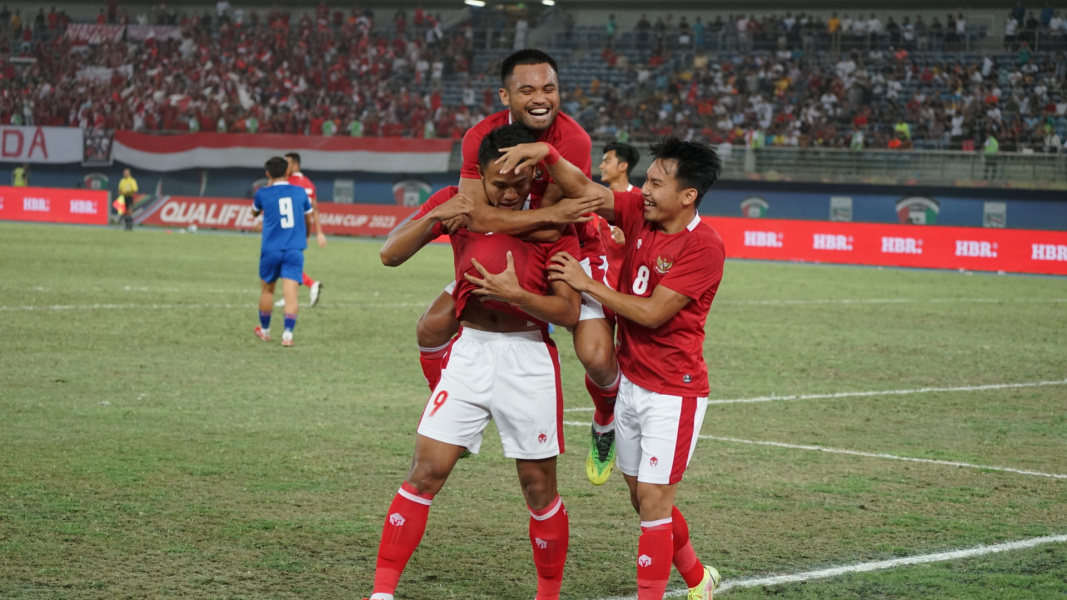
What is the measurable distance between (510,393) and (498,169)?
0.89 metres

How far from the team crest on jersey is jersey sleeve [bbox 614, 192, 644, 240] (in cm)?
25

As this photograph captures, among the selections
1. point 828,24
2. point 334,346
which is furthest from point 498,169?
point 828,24

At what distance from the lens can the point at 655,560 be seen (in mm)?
4609

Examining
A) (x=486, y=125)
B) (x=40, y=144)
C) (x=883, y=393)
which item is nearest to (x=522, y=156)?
(x=486, y=125)

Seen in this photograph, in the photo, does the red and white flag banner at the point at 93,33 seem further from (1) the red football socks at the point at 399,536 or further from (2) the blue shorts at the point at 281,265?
(1) the red football socks at the point at 399,536

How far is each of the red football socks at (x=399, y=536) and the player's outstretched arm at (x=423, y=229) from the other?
3.09 feet

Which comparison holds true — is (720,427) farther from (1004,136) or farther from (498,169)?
(1004,136)

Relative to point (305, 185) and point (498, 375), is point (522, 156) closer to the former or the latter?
point (498, 375)

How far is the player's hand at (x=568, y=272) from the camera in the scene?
466 cm

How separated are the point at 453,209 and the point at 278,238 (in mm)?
9639

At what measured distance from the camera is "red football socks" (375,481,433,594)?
4574mm

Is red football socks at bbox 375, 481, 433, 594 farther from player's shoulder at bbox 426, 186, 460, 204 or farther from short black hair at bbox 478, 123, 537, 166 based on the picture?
short black hair at bbox 478, 123, 537, 166

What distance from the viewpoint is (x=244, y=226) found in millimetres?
39312

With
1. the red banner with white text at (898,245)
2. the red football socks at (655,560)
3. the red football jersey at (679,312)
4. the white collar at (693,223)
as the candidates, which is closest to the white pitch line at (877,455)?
the red football jersey at (679,312)
